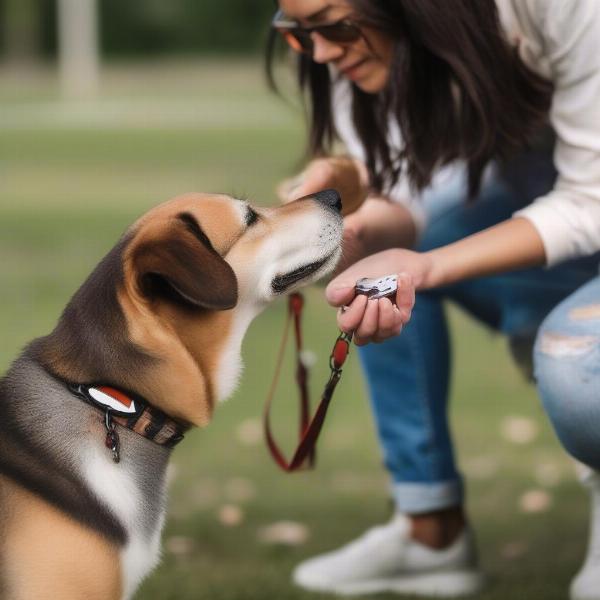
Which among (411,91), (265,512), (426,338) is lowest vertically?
(265,512)

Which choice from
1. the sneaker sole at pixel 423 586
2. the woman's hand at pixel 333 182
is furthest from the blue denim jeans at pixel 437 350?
the woman's hand at pixel 333 182

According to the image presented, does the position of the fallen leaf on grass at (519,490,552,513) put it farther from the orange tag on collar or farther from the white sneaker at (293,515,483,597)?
the orange tag on collar

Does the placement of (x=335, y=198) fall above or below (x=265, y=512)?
above

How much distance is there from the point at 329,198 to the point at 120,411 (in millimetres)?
816

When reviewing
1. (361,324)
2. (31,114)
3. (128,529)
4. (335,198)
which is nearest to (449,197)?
(335,198)

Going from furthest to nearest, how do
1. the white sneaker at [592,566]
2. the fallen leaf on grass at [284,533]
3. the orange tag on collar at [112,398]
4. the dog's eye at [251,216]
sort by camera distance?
the fallen leaf on grass at [284,533] < the white sneaker at [592,566] < the dog's eye at [251,216] < the orange tag on collar at [112,398]

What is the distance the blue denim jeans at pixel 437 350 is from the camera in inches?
171

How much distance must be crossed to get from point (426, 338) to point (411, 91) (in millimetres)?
896

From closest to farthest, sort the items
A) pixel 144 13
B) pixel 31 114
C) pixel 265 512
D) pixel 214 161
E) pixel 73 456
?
pixel 73 456 → pixel 265 512 → pixel 214 161 → pixel 31 114 → pixel 144 13

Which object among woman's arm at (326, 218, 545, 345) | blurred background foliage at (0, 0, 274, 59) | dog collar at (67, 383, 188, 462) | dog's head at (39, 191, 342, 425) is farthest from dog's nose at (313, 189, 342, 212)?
blurred background foliage at (0, 0, 274, 59)

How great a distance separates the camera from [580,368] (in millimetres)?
3600

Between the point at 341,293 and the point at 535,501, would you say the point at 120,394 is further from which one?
the point at 535,501

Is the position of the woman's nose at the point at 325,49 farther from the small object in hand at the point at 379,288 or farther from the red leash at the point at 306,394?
the small object in hand at the point at 379,288

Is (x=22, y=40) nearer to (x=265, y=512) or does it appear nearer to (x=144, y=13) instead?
(x=144, y=13)
